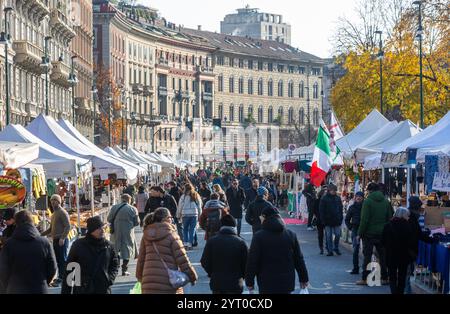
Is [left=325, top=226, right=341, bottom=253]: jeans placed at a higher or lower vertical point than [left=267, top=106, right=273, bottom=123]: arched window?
lower

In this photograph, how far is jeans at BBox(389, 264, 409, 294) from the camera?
57.6 ft

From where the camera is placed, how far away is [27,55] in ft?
207

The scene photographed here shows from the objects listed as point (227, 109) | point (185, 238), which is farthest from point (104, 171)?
point (227, 109)

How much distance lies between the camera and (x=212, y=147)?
501 ft

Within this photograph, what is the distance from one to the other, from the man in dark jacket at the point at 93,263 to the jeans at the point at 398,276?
492 cm

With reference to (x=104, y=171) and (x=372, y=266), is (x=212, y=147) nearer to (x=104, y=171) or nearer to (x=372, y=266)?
(x=104, y=171)

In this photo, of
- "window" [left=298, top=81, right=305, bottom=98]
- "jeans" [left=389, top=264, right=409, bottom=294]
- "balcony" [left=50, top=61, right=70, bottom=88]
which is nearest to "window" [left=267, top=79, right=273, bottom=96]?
"window" [left=298, top=81, right=305, bottom=98]

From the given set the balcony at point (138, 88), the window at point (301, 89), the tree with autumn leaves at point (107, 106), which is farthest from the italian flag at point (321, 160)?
the window at point (301, 89)

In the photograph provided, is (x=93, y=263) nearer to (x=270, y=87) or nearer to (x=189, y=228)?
(x=189, y=228)

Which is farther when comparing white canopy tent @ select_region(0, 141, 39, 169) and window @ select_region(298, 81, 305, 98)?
window @ select_region(298, 81, 305, 98)

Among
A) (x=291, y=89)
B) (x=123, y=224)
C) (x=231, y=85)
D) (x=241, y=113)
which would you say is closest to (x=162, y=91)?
(x=231, y=85)

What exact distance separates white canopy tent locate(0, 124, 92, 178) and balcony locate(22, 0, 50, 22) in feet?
126

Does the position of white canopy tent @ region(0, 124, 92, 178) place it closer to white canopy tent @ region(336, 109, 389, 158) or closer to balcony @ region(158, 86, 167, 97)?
white canopy tent @ region(336, 109, 389, 158)
